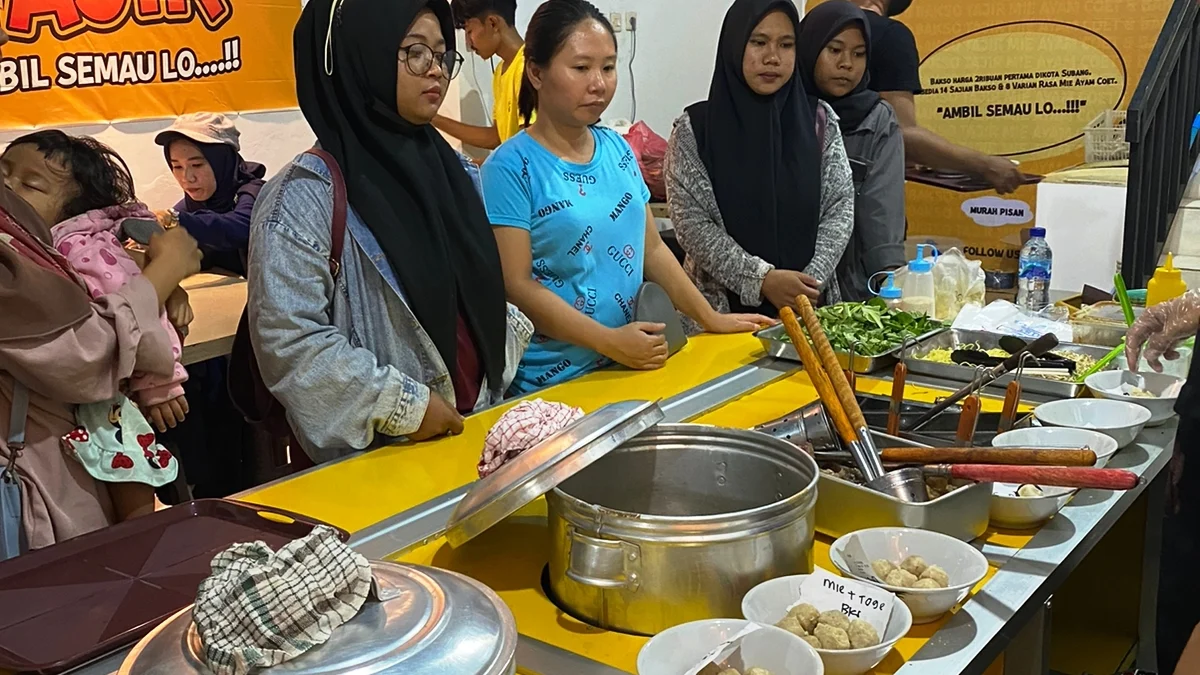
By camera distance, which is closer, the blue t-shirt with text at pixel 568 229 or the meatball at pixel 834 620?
the meatball at pixel 834 620

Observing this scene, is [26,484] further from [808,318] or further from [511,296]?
[808,318]

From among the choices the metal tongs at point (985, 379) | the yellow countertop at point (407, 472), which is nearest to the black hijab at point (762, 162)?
the yellow countertop at point (407, 472)

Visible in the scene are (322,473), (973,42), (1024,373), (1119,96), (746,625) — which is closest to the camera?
(746,625)

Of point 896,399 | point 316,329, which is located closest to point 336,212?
point 316,329

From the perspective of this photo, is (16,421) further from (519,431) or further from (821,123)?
(821,123)

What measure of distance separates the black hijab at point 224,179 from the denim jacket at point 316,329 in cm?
207

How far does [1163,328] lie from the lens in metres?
1.62

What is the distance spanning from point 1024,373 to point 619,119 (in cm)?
393

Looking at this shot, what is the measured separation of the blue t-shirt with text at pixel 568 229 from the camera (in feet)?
7.23


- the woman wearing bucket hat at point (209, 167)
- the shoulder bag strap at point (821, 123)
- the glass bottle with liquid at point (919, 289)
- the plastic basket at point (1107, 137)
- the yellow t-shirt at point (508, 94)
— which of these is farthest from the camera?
the plastic basket at point (1107, 137)

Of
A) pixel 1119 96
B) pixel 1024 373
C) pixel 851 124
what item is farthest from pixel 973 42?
pixel 1024 373

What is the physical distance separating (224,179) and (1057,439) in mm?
3016

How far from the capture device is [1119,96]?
486 centimetres

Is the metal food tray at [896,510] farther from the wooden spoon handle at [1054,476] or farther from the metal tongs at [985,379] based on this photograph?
the metal tongs at [985,379]
